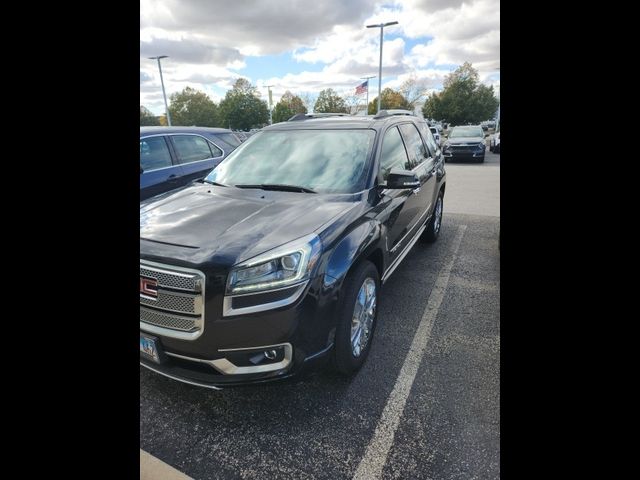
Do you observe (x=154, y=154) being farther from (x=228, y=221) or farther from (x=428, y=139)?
(x=428, y=139)

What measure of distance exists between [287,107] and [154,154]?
50.9 m

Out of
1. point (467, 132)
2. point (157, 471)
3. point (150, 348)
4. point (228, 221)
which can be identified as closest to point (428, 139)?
point (228, 221)

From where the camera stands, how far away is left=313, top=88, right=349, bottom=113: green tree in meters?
49.0

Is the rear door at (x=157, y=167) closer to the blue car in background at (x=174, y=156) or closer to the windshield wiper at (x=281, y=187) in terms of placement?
the blue car in background at (x=174, y=156)

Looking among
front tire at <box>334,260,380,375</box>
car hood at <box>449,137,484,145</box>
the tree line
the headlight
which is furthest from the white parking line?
the tree line

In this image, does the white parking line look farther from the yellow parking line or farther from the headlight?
the headlight

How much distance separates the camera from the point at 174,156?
5.80 metres

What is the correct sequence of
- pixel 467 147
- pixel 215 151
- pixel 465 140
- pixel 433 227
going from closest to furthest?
pixel 433 227 → pixel 215 151 → pixel 467 147 → pixel 465 140

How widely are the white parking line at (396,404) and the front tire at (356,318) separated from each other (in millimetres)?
313

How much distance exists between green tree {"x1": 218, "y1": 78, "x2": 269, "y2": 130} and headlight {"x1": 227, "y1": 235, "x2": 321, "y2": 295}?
4549 centimetres

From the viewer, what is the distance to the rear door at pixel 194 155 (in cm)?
587
